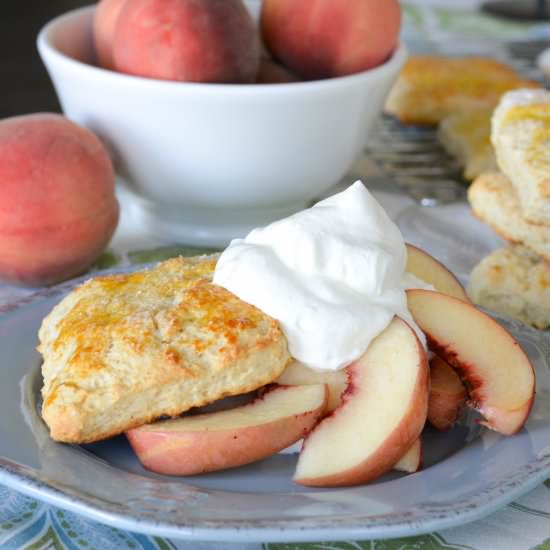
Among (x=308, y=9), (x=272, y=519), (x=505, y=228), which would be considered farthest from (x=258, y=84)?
(x=272, y=519)

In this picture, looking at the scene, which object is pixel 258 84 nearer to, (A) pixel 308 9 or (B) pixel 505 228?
(A) pixel 308 9

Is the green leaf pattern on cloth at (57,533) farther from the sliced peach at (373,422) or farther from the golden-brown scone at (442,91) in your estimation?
the golden-brown scone at (442,91)

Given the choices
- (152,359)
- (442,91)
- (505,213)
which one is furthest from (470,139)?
(152,359)

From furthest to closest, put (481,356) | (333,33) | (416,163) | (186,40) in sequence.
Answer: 1. (416,163)
2. (333,33)
3. (186,40)
4. (481,356)

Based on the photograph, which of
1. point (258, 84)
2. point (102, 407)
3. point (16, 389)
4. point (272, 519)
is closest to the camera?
point (272, 519)

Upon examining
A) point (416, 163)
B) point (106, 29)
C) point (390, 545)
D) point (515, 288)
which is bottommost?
point (416, 163)

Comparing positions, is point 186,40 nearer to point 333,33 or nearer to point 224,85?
point 224,85
